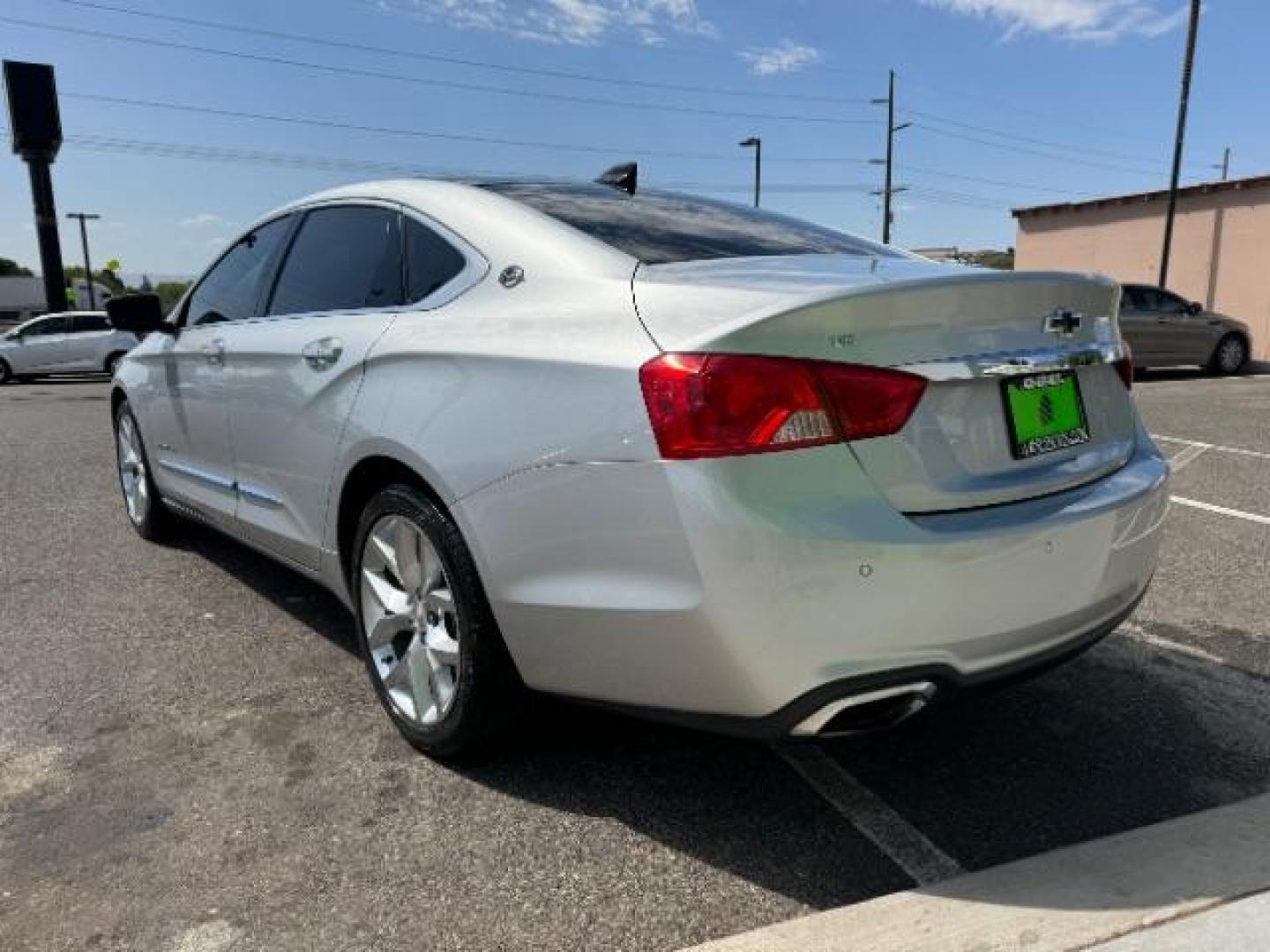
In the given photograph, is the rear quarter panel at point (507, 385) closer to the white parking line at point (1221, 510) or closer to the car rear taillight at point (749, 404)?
the car rear taillight at point (749, 404)

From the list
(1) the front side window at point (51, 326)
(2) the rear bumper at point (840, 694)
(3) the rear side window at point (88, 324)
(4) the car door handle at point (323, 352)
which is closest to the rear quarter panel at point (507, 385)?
(4) the car door handle at point (323, 352)

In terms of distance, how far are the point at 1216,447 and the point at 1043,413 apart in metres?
6.97

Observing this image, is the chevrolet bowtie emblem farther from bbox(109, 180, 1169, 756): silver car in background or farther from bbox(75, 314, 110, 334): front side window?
bbox(75, 314, 110, 334): front side window

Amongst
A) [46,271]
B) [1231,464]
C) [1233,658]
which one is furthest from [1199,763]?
[46,271]

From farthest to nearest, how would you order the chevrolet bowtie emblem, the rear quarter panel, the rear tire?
the rear tire
the chevrolet bowtie emblem
the rear quarter panel

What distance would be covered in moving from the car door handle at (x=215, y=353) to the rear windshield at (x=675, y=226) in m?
1.37

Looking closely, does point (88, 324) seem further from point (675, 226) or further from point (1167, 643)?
point (1167, 643)

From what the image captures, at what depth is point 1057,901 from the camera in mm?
2137

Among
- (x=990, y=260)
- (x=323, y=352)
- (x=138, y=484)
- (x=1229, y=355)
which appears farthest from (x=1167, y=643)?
(x=990, y=260)

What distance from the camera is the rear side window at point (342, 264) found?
3.08m

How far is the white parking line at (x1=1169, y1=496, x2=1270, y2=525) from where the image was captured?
5.61m

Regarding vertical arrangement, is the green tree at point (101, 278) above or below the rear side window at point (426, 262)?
below

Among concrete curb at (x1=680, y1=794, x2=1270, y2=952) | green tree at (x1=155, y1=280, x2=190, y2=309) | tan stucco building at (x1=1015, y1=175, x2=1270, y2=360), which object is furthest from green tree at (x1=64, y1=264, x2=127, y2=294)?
concrete curb at (x1=680, y1=794, x2=1270, y2=952)

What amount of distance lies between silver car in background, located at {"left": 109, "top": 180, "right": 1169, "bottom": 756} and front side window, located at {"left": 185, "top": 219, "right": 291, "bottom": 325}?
86 centimetres
